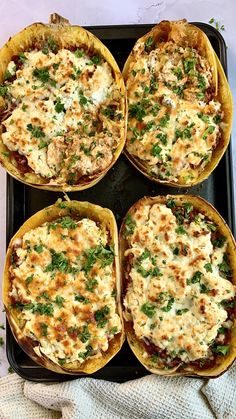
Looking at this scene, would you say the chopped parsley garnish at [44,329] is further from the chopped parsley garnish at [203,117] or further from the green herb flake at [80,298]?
the chopped parsley garnish at [203,117]

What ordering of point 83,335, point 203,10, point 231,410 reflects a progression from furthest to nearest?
point 203,10 < point 231,410 < point 83,335

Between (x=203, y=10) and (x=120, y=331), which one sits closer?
(x=120, y=331)

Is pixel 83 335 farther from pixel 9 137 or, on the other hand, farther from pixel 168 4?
pixel 168 4

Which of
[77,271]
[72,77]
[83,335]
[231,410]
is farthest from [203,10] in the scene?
[231,410]

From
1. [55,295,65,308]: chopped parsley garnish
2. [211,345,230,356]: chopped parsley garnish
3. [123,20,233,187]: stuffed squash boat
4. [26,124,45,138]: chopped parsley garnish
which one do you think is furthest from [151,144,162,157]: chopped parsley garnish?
[211,345,230,356]: chopped parsley garnish

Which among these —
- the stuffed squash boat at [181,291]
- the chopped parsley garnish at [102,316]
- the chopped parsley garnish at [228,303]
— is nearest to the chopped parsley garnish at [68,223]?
the stuffed squash boat at [181,291]

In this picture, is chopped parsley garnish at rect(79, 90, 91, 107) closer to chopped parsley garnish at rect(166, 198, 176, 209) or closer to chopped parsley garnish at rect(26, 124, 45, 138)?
chopped parsley garnish at rect(26, 124, 45, 138)

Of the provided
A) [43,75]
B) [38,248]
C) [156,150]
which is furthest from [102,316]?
[43,75]
